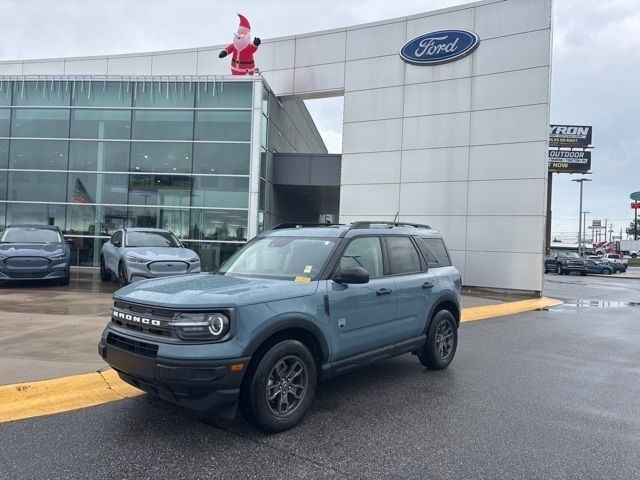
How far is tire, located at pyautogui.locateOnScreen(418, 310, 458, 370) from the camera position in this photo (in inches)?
230

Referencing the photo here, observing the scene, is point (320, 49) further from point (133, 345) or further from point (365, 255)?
point (133, 345)

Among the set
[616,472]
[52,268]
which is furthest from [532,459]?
[52,268]

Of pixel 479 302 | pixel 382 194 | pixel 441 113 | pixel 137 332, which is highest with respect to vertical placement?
pixel 441 113

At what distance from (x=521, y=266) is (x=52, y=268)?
14.5m

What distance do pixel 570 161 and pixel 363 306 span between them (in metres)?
61.0

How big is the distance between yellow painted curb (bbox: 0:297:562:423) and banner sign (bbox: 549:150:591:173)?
2360 inches

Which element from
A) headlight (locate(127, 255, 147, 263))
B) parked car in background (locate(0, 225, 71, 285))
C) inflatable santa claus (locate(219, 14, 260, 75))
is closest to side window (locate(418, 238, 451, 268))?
headlight (locate(127, 255, 147, 263))

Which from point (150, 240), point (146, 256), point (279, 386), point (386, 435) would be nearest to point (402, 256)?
point (386, 435)

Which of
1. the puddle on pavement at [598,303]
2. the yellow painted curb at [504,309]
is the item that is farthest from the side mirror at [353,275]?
the puddle on pavement at [598,303]

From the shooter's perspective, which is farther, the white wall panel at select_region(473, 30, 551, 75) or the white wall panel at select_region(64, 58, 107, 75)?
the white wall panel at select_region(64, 58, 107, 75)

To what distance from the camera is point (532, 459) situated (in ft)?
11.9

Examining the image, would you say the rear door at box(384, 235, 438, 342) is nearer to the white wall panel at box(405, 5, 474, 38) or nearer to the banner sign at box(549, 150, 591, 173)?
the white wall panel at box(405, 5, 474, 38)

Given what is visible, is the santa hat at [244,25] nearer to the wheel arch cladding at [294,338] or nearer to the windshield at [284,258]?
the windshield at [284,258]

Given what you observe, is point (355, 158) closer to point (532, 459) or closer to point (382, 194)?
point (382, 194)
